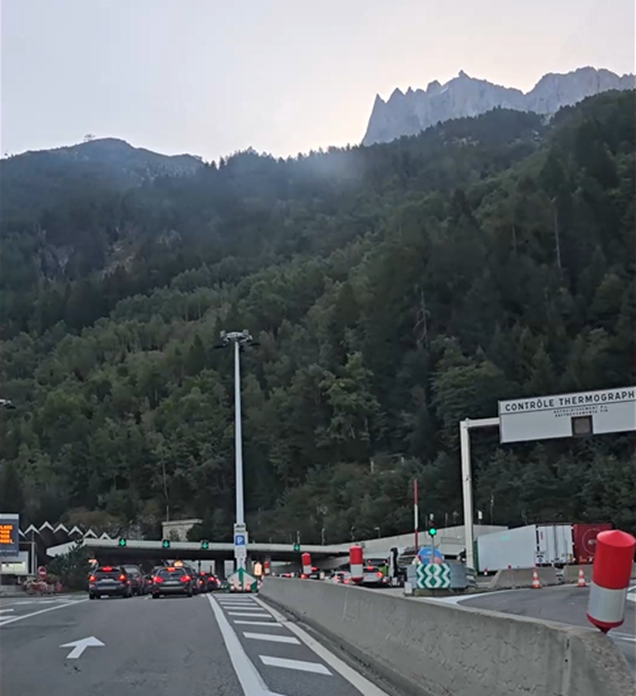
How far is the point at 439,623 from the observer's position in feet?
30.8

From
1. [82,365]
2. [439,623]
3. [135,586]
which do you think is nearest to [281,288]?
[82,365]

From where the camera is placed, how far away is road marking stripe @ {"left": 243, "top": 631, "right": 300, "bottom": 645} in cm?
1659

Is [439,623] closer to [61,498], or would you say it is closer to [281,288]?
[61,498]

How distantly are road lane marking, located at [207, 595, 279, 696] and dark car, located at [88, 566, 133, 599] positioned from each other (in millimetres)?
24072

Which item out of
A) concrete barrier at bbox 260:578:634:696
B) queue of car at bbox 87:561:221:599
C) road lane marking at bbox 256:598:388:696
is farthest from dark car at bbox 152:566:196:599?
concrete barrier at bbox 260:578:634:696

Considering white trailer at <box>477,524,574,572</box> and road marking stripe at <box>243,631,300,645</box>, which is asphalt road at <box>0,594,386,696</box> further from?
white trailer at <box>477,524,574,572</box>

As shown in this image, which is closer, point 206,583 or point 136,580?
point 136,580

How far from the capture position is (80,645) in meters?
15.7

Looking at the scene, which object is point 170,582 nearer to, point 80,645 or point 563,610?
point 563,610

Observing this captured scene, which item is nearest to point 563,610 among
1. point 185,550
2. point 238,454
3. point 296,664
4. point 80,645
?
point 296,664

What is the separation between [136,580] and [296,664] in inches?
1406

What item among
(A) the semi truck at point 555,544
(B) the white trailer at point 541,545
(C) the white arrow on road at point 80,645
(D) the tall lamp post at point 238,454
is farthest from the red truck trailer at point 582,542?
(C) the white arrow on road at point 80,645

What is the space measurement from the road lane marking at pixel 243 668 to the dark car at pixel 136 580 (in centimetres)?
2804

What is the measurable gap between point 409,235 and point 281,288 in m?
40.5
